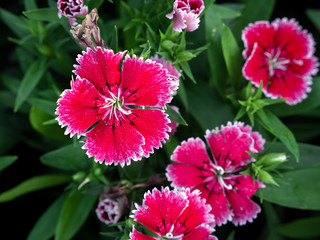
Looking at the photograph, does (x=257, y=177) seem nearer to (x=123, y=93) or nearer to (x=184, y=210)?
(x=184, y=210)

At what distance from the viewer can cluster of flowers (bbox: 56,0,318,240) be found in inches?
62.2

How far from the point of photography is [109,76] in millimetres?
1639

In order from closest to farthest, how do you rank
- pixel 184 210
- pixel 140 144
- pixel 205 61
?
1. pixel 140 144
2. pixel 184 210
3. pixel 205 61

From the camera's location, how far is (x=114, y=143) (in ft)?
5.31

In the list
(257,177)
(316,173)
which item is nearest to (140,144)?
(257,177)

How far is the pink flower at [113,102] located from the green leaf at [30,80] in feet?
2.14

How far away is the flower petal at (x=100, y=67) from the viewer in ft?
5.13

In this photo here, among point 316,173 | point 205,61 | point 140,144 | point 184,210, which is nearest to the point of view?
point 140,144

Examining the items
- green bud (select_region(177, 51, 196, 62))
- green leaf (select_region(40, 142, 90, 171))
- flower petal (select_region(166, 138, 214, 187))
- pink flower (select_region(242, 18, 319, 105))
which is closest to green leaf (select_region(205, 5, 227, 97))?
pink flower (select_region(242, 18, 319, 105))

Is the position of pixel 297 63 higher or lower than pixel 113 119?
lower

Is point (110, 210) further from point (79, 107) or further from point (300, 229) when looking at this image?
point (300, 229)

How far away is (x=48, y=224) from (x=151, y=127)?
107cm

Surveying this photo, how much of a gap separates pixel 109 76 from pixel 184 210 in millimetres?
664

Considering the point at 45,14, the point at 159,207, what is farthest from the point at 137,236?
the point at 45,14
